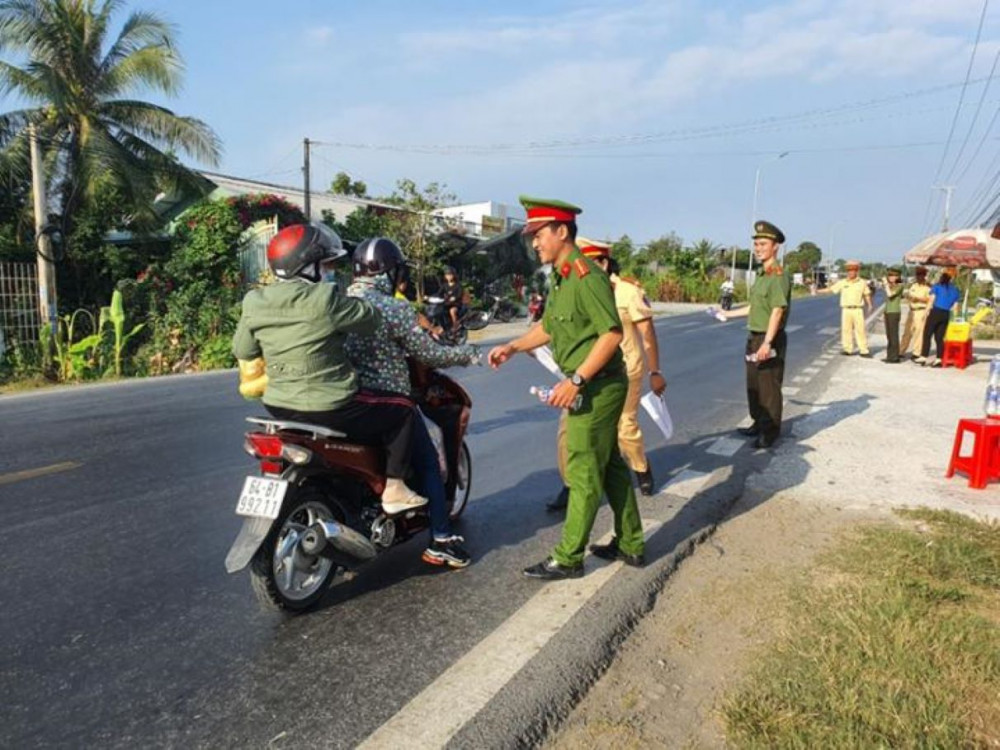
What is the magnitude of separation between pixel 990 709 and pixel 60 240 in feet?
53.8

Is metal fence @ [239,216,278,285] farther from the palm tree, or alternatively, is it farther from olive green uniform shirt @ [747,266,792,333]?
olive green uniform shirt @ [747,266,792,333]

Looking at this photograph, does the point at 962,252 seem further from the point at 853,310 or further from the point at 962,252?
the point at 853,310

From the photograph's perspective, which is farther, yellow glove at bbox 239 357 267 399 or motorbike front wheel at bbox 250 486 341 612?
yellow glove at bbox 239 357 267 399

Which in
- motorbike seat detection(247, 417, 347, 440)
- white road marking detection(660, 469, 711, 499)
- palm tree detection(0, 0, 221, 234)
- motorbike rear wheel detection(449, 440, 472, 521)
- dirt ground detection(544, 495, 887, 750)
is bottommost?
white road marking detection(660, 469, 711, 499)

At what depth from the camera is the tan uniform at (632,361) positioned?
5.19 m

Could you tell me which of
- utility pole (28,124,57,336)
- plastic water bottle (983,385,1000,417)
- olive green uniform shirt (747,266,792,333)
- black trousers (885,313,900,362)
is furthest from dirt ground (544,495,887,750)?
utility pole (28,124,57,336)

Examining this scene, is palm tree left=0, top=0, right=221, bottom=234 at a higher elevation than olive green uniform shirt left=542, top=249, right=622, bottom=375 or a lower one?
higher

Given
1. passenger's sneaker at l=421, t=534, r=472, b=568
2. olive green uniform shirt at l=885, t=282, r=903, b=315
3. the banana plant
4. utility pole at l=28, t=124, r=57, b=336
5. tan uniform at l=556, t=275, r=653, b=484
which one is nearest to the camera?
passenger's sneaker at l=421, t=534, r=472, b=568

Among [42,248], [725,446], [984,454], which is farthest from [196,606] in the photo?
[42,248]

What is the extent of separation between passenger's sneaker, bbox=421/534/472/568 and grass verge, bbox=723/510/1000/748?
5.26 feet

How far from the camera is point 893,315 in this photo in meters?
13.8

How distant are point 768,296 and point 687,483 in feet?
7.09

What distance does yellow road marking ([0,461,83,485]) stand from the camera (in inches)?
217

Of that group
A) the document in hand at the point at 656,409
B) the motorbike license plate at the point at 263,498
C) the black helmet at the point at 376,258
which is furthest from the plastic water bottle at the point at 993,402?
the motorbike license plate at the point at 263,498
